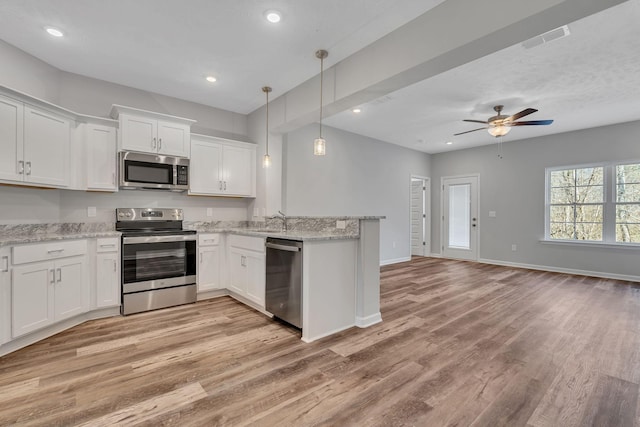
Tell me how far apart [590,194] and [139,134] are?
795 centimetres

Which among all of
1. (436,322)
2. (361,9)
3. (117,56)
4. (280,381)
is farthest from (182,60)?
(436,322)

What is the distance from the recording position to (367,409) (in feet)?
5.77

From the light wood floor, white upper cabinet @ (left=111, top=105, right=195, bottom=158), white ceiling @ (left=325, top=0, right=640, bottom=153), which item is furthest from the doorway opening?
white upper cabinet @ (left=111, top=105, right=195, bottom=158)

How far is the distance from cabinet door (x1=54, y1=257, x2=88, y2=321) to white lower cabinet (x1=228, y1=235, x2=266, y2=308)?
159 centimetres

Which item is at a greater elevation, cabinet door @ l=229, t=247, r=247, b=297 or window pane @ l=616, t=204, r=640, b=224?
window pane @ l=616, t=204, r=640, b=224

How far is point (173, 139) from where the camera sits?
3814 mm

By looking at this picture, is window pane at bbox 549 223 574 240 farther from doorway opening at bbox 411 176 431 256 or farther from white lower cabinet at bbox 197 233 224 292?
white lower cabinet at bbox 197 233 224 292

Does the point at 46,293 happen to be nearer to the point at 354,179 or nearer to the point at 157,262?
the point at 157,262

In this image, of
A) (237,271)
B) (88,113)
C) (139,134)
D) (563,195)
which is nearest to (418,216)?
(563,195)

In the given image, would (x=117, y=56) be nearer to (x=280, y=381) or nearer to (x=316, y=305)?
(x=316, y=305)

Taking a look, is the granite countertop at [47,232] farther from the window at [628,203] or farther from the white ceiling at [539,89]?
the window at [628,203]

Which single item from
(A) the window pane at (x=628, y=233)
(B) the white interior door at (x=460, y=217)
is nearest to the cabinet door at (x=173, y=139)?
(B) the white interior door at (x=460, y=217)

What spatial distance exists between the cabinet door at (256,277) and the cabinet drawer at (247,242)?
0.27 feet

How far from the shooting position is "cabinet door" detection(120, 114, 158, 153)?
136 inches
